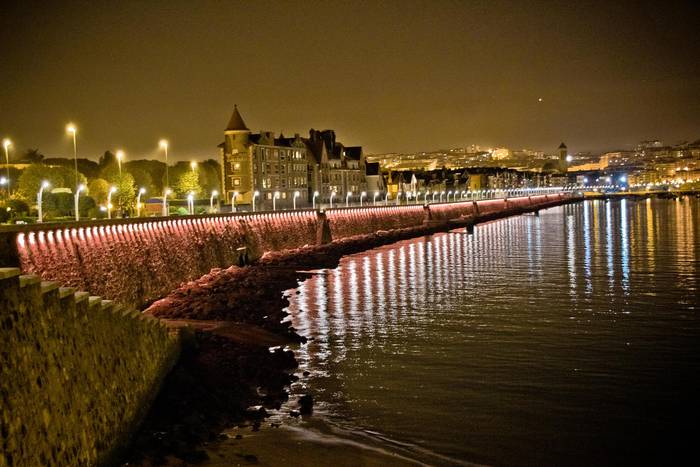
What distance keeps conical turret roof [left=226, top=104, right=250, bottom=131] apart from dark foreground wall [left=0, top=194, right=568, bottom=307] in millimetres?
40265

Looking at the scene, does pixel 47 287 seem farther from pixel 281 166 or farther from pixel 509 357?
pixel 281 166

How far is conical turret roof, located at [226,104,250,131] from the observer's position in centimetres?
11025

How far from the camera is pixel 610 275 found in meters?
46.2

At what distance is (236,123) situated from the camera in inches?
4348

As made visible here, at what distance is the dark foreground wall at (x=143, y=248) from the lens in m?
27.9

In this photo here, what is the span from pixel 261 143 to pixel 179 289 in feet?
240

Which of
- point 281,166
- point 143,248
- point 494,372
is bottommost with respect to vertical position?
point 494,372

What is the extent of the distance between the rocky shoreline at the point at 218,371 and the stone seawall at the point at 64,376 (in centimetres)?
74

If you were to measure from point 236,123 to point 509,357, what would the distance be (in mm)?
92909

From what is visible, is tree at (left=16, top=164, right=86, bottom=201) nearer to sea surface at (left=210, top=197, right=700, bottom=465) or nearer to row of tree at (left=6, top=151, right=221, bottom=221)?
row of tree at (left=6, top=151, right=221, bottom=221)

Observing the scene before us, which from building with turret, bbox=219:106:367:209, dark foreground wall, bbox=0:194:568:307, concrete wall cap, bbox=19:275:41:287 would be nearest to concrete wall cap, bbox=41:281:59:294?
concrete wall cap, bbox=19:275:41:287

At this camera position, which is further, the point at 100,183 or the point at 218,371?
the point at 100,183

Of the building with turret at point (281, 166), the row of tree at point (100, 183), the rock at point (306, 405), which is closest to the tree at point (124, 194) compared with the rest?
the row of tree at point (100, 183)

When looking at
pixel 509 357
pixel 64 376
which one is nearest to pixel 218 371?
pixel 64 376
